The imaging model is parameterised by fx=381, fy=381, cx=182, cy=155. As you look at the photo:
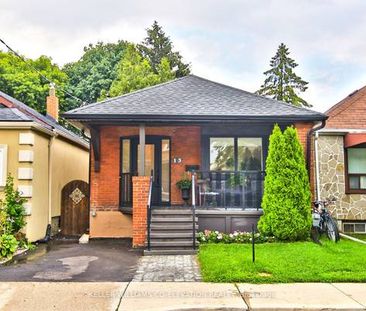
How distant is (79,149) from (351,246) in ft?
37.5

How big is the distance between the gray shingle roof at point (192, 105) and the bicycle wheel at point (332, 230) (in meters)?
2.72

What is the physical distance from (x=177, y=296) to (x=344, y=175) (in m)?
8.51

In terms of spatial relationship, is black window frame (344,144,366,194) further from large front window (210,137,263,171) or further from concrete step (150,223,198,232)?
concrete step (150,223,198,232)

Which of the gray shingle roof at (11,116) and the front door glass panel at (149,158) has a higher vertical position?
the gray shingle roof at (11,116)

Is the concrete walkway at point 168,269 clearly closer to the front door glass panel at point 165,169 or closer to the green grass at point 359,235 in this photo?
the front door glass panel at point 165,169

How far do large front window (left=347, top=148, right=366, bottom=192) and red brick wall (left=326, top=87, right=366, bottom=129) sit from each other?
2.99ft

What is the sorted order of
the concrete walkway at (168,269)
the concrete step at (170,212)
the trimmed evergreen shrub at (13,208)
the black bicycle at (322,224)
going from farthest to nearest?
the concrete step at (170,212) < the black bicycle at (322,224) < the trimmed evergreen shrub at (13,208) < the concrete walkway at (168,269)

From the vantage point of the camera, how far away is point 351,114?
12.7 m

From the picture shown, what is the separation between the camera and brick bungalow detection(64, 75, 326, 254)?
33.0 feet

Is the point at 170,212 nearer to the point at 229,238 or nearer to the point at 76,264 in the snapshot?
the point at 229,238

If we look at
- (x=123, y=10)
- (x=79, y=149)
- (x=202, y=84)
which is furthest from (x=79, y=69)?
(x=202, y=84)

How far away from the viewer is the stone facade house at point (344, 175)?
11891mm

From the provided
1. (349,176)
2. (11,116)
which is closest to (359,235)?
(349,176)

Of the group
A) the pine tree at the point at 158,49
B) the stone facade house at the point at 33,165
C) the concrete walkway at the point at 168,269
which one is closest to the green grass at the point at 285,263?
the concrete walkway at the point at 168,269
